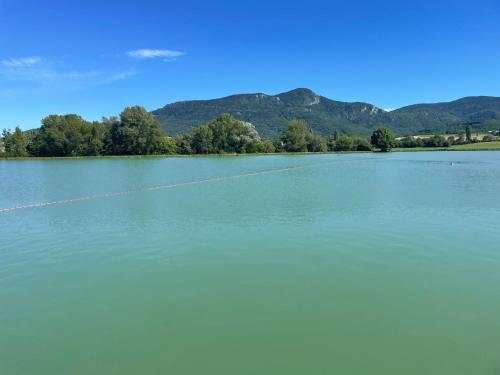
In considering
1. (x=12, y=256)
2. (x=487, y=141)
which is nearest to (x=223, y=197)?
(x=12, y=256)

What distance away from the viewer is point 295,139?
347 ft

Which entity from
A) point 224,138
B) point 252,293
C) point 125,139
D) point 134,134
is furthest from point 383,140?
point 252,293

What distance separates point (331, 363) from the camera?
572 cm

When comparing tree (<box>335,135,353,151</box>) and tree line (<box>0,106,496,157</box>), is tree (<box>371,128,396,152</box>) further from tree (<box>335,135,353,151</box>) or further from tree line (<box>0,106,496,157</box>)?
tree line (<box>0,106,496,157</box>)

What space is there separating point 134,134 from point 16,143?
26.4m

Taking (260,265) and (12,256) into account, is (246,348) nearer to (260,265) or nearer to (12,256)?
(260,265)

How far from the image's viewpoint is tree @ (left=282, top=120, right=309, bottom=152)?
10568 centimetres

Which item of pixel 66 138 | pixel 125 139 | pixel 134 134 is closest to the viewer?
pixel 66 138

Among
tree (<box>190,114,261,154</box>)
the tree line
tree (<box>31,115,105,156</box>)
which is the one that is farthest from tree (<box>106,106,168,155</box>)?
tree (<box>190,114,261,154</box>)

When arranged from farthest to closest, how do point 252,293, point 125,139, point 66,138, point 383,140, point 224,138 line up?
point 383,140
point 224,138
point 125,139
point 66,138
point 252,293

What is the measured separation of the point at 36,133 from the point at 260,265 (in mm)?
95424

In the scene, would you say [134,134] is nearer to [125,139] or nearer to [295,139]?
[125,139]

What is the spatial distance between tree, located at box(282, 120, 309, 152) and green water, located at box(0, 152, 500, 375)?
89.3m

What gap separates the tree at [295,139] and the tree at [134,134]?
1376 inches
